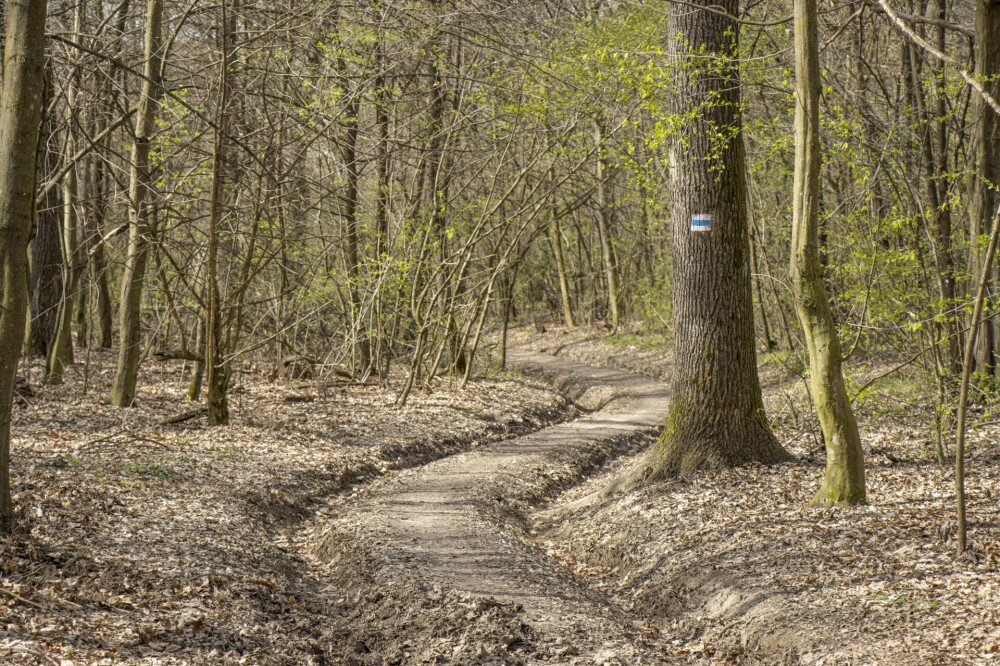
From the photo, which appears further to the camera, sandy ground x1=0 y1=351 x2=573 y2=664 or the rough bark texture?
the rough bark texture

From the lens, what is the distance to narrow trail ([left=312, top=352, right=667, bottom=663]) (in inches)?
231

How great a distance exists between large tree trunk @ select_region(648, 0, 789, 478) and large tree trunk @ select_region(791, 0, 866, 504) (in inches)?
64.4

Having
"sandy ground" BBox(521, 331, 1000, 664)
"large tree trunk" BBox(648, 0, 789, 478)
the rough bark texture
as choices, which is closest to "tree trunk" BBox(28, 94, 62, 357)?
the rough bark texture

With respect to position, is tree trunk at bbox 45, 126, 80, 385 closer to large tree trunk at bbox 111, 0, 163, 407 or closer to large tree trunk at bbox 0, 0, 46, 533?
large tree trunk at bbox 111, 0, 163, 407

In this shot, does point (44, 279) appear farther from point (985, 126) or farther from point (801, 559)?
point (985, 126)

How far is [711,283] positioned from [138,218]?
668cm

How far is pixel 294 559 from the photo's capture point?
24.8ft

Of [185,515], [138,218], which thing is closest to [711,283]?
[185,515]

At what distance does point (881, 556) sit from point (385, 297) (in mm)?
11355

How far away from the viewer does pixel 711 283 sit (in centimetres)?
881

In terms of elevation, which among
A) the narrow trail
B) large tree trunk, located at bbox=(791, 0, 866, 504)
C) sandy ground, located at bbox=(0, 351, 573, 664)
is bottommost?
the narrow trail

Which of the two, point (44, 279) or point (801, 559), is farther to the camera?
point (44, 279)

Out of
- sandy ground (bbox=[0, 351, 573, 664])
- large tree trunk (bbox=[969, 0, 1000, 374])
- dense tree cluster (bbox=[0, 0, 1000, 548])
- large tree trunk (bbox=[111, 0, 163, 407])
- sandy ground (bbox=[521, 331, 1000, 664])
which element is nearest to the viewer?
sandy ground (bbox=[521, 331, 1000, 664])

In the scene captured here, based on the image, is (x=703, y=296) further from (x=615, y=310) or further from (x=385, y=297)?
(x=615, y=310)
